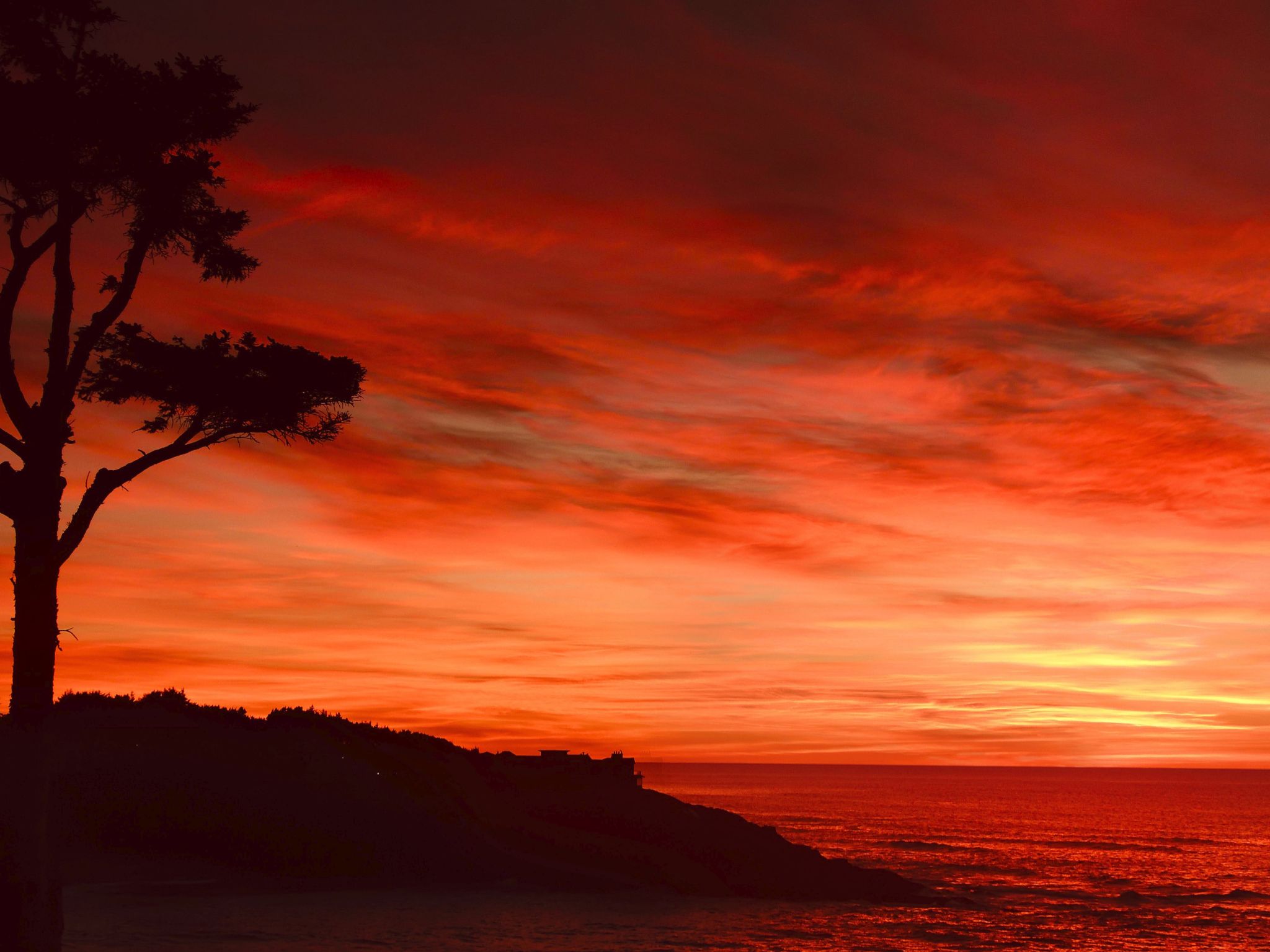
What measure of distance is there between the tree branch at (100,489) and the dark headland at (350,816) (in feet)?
74.0

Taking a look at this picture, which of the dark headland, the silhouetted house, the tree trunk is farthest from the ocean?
the tree trunk

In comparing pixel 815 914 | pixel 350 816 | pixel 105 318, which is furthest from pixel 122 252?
pixel 815 914

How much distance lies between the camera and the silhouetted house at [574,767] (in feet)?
175

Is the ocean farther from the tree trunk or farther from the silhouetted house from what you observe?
the tree trunk

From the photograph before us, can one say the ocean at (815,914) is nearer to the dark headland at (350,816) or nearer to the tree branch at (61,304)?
the dark headland at (350,816)

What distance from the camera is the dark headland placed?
39.3 metres

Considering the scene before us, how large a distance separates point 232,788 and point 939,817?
109m

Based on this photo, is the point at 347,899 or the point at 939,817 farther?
the point at 939,817

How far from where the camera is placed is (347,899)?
38.0m

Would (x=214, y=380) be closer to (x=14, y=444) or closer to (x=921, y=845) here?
(x=14, y=444)

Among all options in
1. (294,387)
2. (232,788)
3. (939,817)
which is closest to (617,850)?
(232,788)

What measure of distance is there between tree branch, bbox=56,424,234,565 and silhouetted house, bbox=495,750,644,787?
38542 millimetres

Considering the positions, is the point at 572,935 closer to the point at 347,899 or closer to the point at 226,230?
the point at 347,899

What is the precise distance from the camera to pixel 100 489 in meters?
16.0
